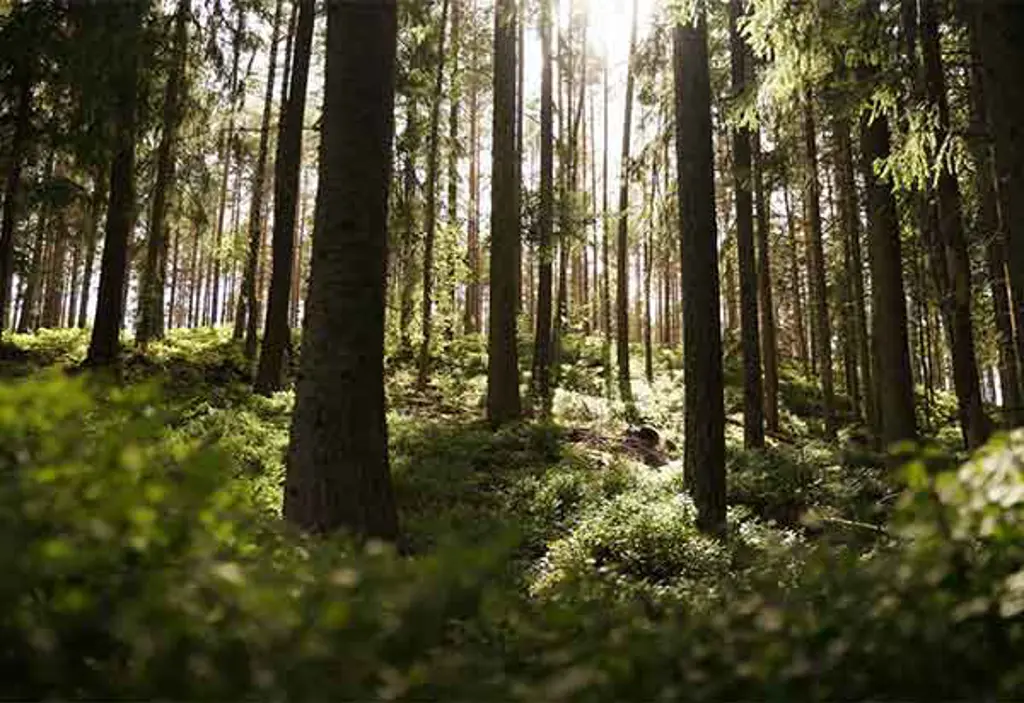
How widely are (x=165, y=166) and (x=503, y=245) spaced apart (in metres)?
7.27

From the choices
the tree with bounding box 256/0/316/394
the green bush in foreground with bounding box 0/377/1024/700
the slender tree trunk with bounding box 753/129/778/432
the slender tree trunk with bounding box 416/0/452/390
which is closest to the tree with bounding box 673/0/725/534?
the green bush in foreground with bounding box 0/377/1024/700

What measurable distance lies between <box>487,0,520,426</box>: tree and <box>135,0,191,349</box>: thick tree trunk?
5935 mm

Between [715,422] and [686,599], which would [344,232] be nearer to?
[686,599]

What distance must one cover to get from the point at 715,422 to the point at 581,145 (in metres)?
30.1

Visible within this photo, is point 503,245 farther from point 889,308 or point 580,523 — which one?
point 580,523

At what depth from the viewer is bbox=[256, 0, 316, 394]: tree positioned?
49.3 ft

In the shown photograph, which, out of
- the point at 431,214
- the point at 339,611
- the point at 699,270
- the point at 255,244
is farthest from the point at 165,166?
the point at 339,611

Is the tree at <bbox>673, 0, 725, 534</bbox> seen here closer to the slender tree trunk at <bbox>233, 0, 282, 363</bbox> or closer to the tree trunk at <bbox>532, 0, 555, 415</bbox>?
the tree trunk at <bbox>532, 0, 555, 415</bbox>

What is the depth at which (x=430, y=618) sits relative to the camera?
84.0 inches

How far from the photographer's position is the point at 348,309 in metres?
5.80

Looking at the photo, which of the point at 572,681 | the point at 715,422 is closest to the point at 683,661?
the point at 572,681

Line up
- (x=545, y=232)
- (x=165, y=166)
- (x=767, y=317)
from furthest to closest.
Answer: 1. (x=767, y=317)
2. (x=545, y=232)
3. (x=165, y=166)

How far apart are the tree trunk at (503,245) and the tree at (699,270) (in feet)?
19.0

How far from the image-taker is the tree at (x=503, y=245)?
14.8 meters
